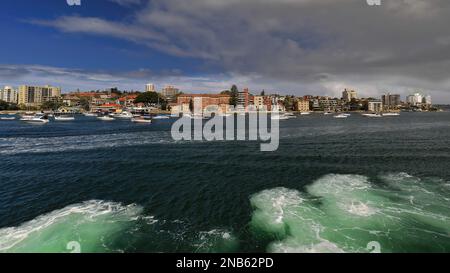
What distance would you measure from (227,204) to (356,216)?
24.9ft

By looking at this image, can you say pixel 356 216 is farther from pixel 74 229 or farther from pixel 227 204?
pixel 74 229

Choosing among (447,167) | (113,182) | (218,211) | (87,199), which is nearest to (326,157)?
(447,167)

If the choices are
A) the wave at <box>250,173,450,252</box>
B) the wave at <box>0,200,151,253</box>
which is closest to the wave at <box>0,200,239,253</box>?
the wave at <box>0,200,151,253</box>

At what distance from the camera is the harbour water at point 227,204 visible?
13000mm

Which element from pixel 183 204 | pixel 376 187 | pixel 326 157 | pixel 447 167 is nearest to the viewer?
pixel 183 204

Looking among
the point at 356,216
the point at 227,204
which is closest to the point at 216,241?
the point at 227,204

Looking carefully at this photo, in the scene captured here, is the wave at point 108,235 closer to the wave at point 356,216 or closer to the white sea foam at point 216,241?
the white sea foam at point 216,241

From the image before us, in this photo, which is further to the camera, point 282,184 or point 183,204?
point 282,184

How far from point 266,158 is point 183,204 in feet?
55.5

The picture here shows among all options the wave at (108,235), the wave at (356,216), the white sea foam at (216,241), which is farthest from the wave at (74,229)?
the wave at (356,216)

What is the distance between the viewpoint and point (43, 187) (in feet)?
71.4

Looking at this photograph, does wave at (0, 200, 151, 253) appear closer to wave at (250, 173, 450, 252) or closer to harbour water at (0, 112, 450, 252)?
harbour water at (0, 112, 450, 252)

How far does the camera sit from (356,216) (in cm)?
1562
